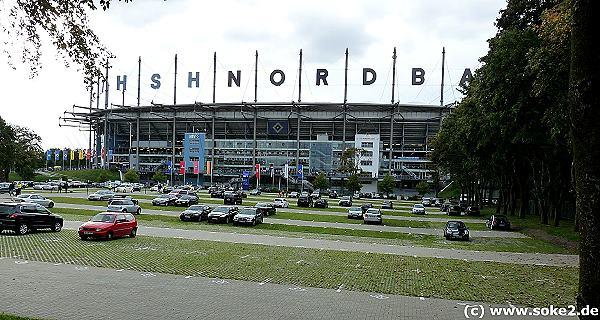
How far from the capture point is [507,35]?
30984mm

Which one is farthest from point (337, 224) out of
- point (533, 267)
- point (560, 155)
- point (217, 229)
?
point (533, 267)

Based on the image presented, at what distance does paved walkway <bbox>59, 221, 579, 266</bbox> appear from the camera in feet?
74.7

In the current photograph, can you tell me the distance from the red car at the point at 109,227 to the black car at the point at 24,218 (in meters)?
3.05

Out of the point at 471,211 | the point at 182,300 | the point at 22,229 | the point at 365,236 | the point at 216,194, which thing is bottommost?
the point at 471,211

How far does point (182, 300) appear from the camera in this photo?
12352mm

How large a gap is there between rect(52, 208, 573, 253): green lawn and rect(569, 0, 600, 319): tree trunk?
23527mm

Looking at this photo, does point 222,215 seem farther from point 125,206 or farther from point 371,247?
point 371,247

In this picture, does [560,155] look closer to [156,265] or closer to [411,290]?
[411,290]

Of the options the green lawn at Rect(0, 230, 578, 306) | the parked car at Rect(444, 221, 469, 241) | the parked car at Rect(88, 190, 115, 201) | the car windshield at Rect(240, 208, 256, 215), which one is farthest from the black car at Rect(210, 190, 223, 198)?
the green lawn at Rect(0, 230, 578, 306)

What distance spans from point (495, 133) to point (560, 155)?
6.13 m

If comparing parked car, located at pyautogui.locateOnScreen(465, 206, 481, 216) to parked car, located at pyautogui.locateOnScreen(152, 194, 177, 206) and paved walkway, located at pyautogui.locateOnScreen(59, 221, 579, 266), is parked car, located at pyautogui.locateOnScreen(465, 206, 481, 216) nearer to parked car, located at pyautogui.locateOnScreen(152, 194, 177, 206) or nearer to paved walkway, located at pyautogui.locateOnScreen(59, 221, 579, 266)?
parked car, located at pyautogui.locateOnScreen(152, 194, 177, 206)

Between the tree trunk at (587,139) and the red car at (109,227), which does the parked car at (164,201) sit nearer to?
the red car at (109,227)

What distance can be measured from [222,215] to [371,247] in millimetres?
14950

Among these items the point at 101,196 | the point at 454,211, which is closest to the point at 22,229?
the point at 101,196
